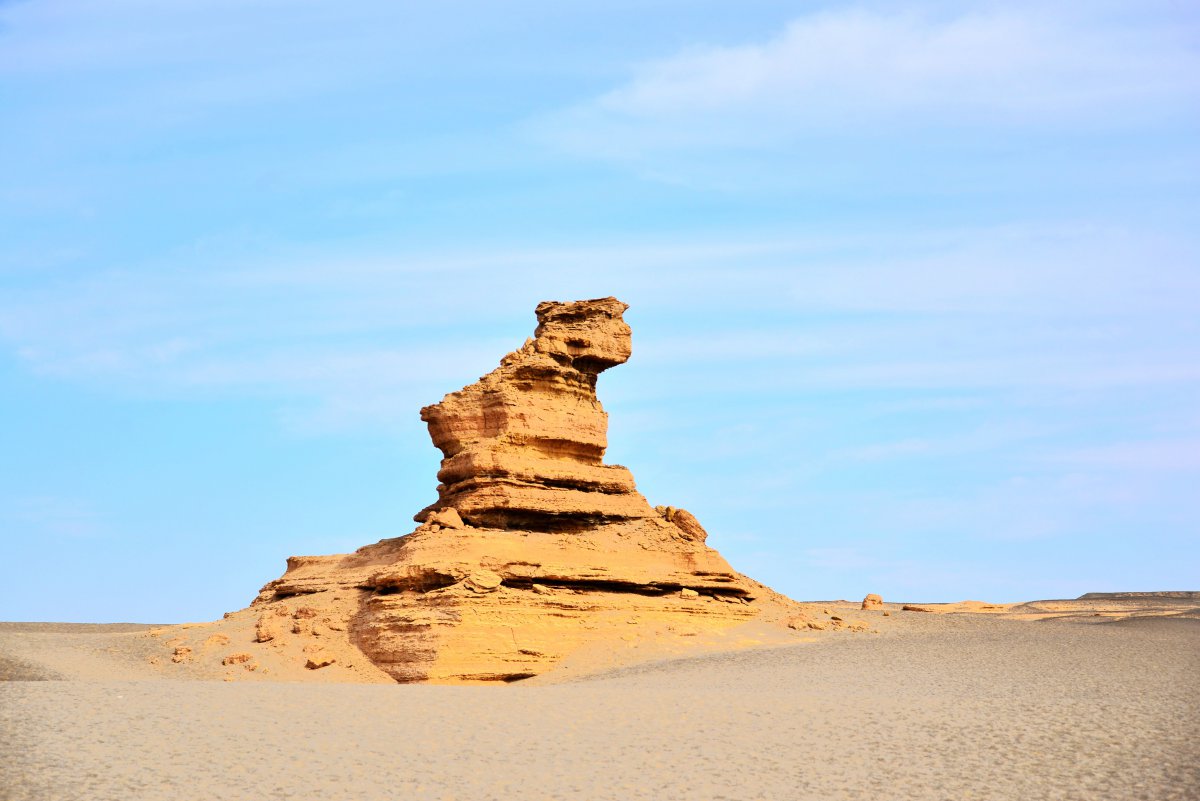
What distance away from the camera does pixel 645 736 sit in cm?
1859

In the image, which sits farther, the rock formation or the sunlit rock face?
the rock formation

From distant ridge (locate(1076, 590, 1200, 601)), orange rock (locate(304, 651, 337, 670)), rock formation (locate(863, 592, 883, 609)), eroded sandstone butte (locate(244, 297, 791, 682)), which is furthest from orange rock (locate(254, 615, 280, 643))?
distant ridge (locate(1076, 590, 1200, 601))

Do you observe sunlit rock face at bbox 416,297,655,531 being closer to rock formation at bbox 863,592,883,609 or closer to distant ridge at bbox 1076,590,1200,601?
rock formation at bbox 863,592,883,609

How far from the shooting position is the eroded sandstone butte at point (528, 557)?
2694 cm

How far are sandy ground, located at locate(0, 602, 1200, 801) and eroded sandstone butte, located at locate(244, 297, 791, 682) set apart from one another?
101 inches

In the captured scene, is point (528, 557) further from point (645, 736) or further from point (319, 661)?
point (645, 736)

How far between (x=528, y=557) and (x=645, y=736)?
10.2 m

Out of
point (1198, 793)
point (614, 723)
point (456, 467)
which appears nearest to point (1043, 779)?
point (1198, 793)

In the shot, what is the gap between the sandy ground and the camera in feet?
52.5

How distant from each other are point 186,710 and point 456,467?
11.5m

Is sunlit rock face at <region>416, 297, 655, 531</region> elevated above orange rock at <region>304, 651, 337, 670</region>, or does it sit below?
above

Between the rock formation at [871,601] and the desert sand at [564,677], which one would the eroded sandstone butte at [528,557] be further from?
the rock formation at [871,601]

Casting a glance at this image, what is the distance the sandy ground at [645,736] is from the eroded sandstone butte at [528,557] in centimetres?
255

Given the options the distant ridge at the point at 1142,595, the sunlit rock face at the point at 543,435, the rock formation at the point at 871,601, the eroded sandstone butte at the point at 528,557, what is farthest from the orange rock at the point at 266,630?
the distant ridge at the point at 1142,595
